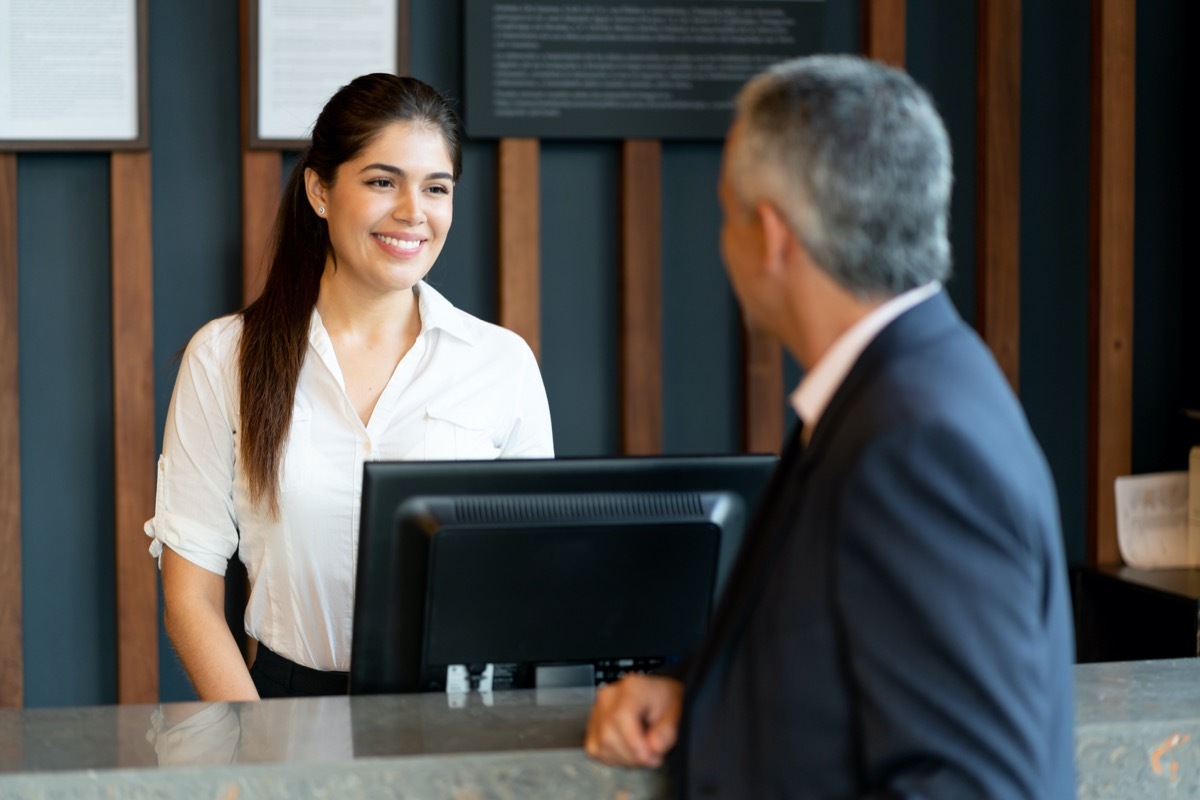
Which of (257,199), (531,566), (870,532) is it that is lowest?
(531,566)

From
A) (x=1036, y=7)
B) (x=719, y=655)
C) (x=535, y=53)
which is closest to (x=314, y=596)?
(x=719, y=655)

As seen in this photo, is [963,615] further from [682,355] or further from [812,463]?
[682,355]

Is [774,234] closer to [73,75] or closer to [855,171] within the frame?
[855,171]

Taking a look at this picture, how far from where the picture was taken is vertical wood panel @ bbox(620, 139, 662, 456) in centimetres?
307

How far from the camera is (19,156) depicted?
289 centimetres

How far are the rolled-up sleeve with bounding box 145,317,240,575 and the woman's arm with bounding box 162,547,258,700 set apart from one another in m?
0.02

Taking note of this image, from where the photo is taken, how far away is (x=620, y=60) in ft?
9.95

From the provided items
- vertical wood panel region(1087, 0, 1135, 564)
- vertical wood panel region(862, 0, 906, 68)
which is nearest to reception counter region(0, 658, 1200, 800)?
vertical wood panel region(1087, 0, 1135, 564)

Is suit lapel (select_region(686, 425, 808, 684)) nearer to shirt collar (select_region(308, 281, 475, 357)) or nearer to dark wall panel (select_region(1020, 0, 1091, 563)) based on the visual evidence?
shirt collar (select_region(308, 281, 475, 357))

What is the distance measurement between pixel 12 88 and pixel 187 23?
401 millimetres

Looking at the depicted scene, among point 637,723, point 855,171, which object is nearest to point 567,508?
point 637,723

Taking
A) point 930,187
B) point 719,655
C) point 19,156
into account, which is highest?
point 19,156

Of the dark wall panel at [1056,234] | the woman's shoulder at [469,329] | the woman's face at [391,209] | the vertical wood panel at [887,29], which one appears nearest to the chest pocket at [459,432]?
the woman's shoulder at [469,329]

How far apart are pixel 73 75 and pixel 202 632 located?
1.49 metres
